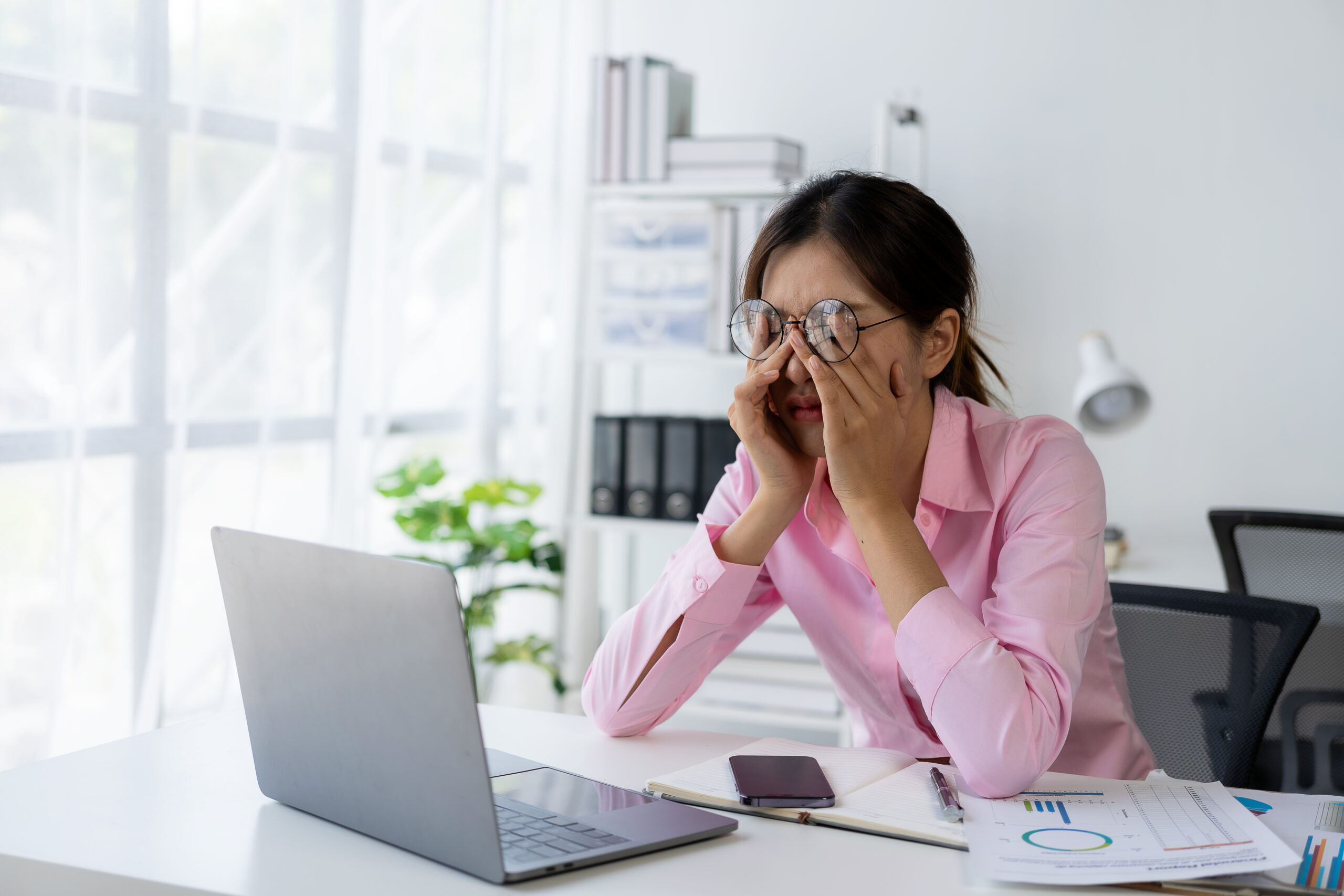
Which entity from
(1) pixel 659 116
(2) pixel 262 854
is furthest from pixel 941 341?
(1) pixel 659 116

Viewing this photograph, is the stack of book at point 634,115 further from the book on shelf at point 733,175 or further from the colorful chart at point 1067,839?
the colorful chart at point 1067,839

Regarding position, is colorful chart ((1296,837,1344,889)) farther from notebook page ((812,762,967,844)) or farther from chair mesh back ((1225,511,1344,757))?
chair mesh back ((1225,511,1344,757))

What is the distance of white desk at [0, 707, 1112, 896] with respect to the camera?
0.83 m

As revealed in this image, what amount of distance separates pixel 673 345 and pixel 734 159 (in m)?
0.46

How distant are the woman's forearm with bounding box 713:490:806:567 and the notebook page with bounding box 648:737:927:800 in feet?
0.68

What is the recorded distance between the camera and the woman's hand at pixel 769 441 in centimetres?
129

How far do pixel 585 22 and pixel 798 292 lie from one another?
2.07 meters

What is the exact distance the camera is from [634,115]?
8.96 ft

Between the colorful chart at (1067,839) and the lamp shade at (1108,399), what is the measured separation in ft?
5.31

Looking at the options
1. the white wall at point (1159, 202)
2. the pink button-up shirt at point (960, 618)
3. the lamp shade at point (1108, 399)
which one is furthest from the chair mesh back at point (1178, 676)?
the white wall at point (1159, 202)

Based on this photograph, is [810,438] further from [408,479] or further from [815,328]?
[408,479]

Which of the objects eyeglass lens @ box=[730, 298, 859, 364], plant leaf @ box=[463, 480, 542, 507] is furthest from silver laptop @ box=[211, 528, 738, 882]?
plant leaf @ box=[463, 480, 542, 507]

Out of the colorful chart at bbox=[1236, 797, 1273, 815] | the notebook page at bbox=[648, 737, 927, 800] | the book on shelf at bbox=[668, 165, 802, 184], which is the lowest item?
the notebook page at bbox=[648, 737, 927, 800]

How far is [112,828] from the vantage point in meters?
0.93
